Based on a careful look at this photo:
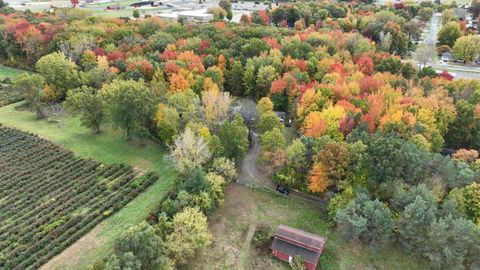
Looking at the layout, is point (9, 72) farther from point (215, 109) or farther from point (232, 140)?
point (232, 140)

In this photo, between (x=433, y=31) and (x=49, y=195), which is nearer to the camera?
(x=49, y=195)

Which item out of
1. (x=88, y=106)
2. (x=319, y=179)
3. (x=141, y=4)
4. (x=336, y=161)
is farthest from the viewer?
(x=141, y=4)

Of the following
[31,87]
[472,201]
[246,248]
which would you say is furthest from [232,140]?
[31,87]

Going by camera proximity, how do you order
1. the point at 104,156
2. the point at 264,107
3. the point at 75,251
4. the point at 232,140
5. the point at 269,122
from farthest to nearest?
the point at 264,107 → the point at 104,156 → the point at 269,122 → the point at 232,140 → the point at 75,251

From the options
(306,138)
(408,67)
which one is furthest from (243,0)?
(306,138)

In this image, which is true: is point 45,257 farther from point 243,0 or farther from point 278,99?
point 243,0

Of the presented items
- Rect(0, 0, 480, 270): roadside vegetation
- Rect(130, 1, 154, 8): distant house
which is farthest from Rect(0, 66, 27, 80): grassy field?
Rect(130, 1, 154, 8): distant house

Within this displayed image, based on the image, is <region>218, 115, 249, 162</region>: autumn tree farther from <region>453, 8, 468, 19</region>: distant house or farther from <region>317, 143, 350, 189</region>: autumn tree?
<region>453, 8, 468, 19</region>: distant house
